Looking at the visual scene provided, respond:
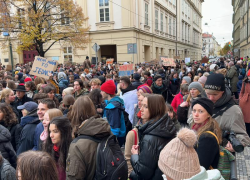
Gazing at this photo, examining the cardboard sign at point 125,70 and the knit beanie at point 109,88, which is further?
the cardboard sign at point 125,70

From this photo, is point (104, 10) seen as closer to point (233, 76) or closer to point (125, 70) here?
point (125, 70)

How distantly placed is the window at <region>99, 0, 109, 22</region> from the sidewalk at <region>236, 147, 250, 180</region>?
22533 millimetres

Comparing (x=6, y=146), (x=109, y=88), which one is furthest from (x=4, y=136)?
(x=109, y=88)

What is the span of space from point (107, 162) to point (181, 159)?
3.30ft

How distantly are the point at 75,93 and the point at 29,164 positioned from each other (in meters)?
4.88

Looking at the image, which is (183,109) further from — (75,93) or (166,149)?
(75,93)

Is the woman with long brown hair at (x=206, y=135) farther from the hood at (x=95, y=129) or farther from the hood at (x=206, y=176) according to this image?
the hood at (x=95, y=129)

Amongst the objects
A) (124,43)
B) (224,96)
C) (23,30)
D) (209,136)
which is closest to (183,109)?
(224,96)

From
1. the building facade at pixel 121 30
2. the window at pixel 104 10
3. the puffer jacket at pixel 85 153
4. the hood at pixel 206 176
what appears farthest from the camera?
the window at pixel 104 10

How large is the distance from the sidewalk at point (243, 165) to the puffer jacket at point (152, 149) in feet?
9.34

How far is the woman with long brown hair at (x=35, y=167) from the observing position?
1.64 metres

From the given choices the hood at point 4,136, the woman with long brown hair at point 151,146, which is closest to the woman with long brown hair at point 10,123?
the hood at point 4,136

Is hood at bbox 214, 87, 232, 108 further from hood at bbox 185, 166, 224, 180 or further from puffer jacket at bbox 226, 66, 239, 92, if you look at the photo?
puffer jacket at bbox 226, 66, 239, 92

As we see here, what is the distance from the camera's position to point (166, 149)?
1.64 meters
